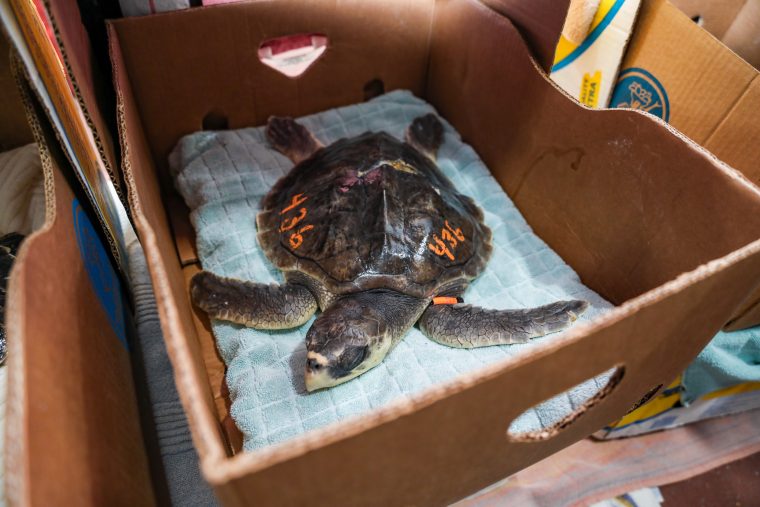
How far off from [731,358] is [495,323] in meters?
0.40

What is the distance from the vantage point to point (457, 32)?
41.5 inches

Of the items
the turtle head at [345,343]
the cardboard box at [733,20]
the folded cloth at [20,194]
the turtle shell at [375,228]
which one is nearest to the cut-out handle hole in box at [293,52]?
the turtle shell at [375,228]

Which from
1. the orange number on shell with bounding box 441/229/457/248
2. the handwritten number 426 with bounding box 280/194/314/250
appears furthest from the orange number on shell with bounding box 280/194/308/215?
the orange number on shell with bounding box 441/229/457/248

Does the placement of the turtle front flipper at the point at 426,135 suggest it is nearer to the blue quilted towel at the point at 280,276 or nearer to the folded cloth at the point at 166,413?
the blue quilted towel at the point at 280,276

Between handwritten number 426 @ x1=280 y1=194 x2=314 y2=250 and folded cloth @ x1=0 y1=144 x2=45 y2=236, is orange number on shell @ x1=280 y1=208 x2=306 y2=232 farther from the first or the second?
folded cloth @ x1=0 y1=144 x2=45 y2=236

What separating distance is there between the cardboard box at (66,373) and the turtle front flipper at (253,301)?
0.15 meters

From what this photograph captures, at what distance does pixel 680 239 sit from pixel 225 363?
0.71 metres

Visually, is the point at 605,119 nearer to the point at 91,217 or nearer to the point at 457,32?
the point at 457,32

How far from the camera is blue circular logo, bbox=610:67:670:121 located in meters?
0.83

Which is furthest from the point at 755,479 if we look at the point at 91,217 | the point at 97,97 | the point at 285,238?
the point at 97,97

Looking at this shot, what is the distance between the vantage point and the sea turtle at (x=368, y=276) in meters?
0.72

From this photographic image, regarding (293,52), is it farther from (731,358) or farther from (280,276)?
(731,358)

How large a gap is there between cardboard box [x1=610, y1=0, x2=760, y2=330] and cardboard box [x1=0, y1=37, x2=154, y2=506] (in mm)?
857

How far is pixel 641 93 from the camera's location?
0.86 m
